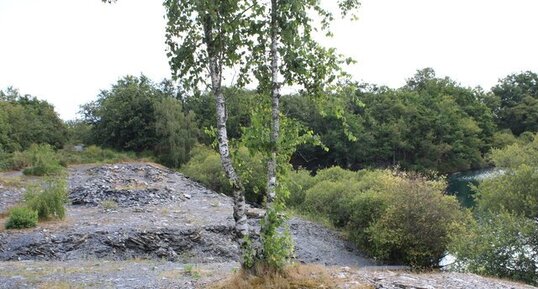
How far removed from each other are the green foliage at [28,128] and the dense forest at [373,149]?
0.45ft

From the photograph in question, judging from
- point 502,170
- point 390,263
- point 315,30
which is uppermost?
point 315,30

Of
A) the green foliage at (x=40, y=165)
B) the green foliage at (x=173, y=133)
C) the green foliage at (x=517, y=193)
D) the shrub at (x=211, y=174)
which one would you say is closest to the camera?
the green foliage at (x=517, y=193)

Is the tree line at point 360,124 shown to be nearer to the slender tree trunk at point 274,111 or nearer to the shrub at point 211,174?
the shrub at point 211,174

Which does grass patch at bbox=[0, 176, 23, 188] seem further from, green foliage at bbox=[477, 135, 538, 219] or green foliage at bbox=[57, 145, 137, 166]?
green foliage at bbox=[477, 135, 538, 219]

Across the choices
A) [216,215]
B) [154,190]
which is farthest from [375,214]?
[154,190]

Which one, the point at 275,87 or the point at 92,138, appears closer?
the point at 275,87

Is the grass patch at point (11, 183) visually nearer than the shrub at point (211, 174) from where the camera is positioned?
Yes

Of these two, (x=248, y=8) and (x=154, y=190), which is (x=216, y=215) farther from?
(x=248, y=8)

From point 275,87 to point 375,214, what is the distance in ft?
56.5

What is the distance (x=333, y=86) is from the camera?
9.97 meters

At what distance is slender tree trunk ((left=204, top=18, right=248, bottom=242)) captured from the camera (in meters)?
9.59

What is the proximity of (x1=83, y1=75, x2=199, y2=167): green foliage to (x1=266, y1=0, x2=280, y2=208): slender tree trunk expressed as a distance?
47348mm

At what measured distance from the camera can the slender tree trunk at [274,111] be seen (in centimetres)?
959

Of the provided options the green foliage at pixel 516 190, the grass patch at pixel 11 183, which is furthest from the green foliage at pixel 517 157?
the grass patch at pixel 11 183
